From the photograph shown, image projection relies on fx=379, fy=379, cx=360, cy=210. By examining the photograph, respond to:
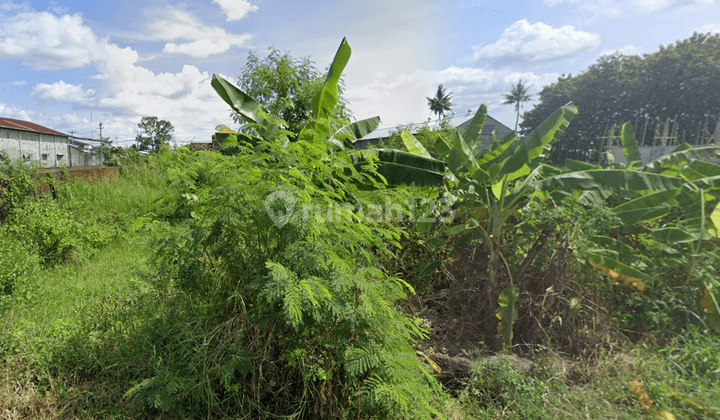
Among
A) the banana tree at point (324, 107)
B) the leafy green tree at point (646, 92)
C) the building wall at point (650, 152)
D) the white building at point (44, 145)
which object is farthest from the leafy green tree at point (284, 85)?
the leafy green tree at point (646, 92)

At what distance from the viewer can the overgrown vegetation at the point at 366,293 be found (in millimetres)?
2215

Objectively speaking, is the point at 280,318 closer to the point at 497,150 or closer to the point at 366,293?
the point at 366,293

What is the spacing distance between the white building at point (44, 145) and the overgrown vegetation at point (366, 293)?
21.9 meters

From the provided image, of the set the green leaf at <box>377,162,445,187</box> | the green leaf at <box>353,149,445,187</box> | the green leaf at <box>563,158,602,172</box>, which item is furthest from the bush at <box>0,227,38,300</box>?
the green leaf at <box>563,158,602,172</box>

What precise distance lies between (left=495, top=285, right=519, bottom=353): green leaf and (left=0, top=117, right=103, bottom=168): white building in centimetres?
2362

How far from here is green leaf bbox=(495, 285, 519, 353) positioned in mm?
3494

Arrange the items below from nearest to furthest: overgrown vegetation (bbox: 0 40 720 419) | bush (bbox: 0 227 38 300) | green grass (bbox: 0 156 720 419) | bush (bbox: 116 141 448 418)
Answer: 1. bush (bbox: 116 141 448 418)
2. overgrown vegetation (bbox: 0 40 720 419)
3. green grass (bbox: 0 156 720 419)
4. bush (bbox: 0 227 38 300)

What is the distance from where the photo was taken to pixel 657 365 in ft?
10.4

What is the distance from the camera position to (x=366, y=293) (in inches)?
88.6

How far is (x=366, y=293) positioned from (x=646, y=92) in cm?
A: 3627

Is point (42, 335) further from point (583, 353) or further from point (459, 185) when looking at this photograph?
point (583, 353)

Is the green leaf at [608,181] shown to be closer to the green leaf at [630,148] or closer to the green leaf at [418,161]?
the green leaf at [418,161]

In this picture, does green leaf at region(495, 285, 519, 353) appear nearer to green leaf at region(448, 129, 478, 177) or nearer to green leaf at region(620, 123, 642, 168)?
green leaf at region(448, 129, 478, 177)

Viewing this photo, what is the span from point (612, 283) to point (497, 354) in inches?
62.8
